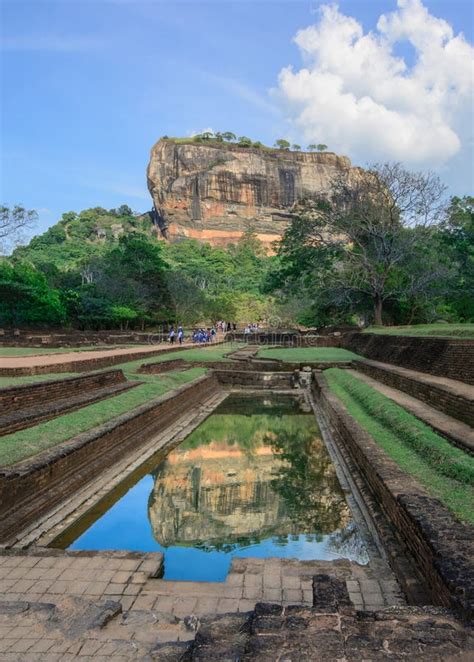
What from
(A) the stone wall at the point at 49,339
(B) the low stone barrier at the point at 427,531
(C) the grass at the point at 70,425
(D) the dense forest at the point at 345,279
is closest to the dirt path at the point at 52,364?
(C) the grass at the point at 70,425

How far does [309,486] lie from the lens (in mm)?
7426

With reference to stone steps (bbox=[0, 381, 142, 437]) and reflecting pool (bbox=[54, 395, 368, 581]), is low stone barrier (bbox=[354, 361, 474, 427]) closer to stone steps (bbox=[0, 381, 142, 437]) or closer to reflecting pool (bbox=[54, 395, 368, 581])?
reflecting pool (bbox=[54, 395, 368, 581])

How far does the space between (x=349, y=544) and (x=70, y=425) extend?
452cm

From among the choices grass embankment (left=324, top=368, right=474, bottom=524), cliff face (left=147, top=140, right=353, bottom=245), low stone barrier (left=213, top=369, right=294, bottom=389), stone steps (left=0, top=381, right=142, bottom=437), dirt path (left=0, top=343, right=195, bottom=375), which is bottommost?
low stone barrier (left=213, top=369, right=294, bottom=389)

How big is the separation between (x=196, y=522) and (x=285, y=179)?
12401 centimetres

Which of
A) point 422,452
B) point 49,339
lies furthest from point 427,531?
point 49,339

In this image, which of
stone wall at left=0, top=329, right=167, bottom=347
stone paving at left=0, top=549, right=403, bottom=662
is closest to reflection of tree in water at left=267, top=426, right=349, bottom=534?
stone paving at left=0, top=549, right=403, bottom=662

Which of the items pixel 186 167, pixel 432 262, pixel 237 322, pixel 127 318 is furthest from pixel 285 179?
pixel 432 262

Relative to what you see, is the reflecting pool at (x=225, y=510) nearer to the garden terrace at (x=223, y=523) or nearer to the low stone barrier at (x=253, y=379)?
the garden terrace at (x=223, y=523)

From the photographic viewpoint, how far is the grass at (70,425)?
6215mm

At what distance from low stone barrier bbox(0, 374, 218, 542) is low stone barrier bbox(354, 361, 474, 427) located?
5.30 m

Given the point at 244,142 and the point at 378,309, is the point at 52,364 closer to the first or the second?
the point at 378,309

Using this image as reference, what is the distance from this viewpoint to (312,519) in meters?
6.15

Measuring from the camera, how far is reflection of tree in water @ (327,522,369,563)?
5069 mm
